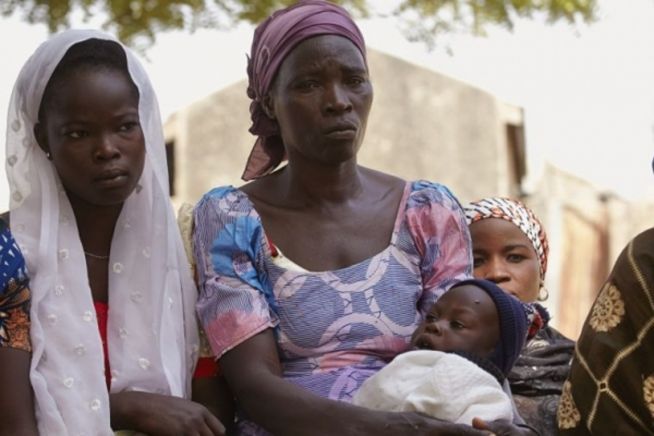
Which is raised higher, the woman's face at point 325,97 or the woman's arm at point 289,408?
the woman's face at point 325,97

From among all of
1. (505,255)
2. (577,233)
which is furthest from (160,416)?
(577,233)

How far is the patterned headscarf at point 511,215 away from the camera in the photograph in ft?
19.2

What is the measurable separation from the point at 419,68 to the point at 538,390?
38.3 feet

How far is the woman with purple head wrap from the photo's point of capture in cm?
491

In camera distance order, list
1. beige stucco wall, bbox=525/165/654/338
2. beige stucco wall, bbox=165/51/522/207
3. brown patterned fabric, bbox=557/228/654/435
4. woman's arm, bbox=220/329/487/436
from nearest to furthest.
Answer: brown patterned fabric, bbox=557/228/654/435, woman's arm, bbox=220/329/487/436, beige stucco wall, bbox=165/51/522/207, beige stucco wall, bbox=525/165/654/338

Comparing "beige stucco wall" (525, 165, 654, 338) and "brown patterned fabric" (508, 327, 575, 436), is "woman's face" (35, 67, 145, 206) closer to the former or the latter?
"brown patterned fabric" (508, 327, 575, 436)

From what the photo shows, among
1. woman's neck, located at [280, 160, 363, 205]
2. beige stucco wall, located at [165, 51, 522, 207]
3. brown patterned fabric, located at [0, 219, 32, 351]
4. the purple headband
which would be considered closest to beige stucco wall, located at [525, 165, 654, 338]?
beige stucco wall, located at [165, 51, 522, 207]

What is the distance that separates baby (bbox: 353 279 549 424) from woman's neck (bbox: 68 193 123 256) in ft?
3.45

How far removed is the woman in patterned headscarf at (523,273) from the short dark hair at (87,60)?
159cm

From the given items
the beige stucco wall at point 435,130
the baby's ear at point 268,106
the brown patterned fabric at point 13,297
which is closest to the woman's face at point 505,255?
the baby's ear at point 268,106

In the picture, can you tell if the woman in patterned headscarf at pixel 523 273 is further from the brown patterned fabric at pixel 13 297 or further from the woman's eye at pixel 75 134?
the brown patterned fabric at pixel 13 297

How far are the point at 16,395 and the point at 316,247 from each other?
117 centimetres

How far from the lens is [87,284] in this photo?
486 cm

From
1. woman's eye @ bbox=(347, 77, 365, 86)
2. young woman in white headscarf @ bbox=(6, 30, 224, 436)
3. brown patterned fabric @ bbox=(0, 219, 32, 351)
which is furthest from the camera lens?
woman's eye @ bbox=(347, 77, 365, 86)
